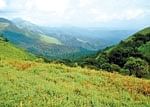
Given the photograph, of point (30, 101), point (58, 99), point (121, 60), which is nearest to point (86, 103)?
point (58, 99)

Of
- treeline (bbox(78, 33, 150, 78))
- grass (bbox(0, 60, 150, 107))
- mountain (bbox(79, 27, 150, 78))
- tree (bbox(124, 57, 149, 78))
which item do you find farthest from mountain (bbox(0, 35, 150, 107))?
tree (bbox(124, 57, 149, 78))

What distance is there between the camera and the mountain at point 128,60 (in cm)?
8029

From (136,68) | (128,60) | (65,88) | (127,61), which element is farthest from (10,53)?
(65,88)

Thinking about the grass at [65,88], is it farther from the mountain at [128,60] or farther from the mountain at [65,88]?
the mountain at [128,60]

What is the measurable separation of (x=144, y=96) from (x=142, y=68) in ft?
225

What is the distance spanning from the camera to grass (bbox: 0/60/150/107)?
17.4m

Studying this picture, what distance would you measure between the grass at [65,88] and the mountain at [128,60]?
36.0 metres

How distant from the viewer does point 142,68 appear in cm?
8731

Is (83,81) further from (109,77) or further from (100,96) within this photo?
(100,96)

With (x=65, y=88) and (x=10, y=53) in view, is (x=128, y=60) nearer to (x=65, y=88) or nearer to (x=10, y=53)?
(x=10, y=53)

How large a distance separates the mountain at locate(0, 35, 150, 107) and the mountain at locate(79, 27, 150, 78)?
36171mm

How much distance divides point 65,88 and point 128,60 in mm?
78132

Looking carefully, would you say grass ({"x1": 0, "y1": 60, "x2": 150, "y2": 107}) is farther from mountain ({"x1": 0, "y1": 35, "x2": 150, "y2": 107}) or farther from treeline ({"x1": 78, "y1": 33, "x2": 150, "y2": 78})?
treeline ({"x1": 78, "y1": 33, "x2": 150, "y2": 78})

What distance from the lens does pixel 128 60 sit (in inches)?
3821
